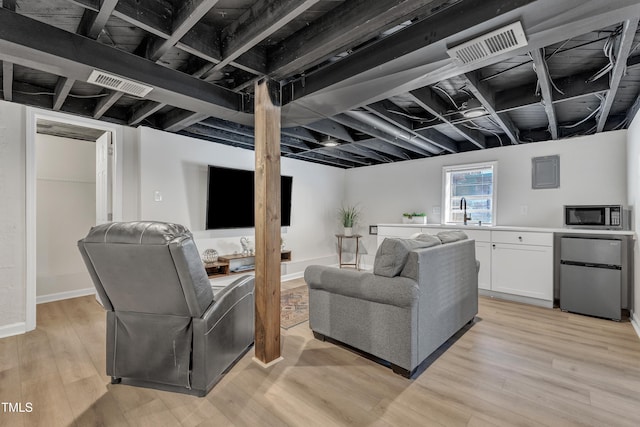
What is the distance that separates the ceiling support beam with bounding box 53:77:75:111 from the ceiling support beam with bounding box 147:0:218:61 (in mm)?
1123

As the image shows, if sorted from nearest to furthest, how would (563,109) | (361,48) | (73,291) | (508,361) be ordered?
(361,48), (508,361), (563,109), (73,291)

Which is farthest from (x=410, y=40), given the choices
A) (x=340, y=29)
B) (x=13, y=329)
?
(x=13, y=329)

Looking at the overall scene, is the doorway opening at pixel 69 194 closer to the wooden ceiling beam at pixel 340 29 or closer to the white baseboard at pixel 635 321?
the wooden ceiling beam at pixel 340 29

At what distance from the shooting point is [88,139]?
14.7 ft

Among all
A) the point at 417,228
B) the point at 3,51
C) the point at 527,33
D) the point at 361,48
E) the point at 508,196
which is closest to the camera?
the point at 527,33

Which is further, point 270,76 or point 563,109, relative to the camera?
point 563,109

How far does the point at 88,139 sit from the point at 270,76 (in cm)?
365

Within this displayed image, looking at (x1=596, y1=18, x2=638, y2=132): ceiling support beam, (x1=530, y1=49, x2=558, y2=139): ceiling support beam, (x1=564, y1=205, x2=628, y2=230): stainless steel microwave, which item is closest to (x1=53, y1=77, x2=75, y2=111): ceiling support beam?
(x1=530, y1=49, x2=558, y2=139): ceiling support beam

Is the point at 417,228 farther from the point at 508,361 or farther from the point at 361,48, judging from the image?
the point at 361,48

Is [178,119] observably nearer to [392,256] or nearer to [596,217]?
[392,256]

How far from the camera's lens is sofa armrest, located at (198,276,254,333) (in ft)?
6.57

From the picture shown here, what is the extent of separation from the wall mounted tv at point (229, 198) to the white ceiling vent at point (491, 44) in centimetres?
336

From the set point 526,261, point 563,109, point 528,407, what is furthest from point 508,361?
point 563,109

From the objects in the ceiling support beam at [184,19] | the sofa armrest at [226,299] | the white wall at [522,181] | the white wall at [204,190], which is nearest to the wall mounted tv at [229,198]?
the white wall at [204,190]
